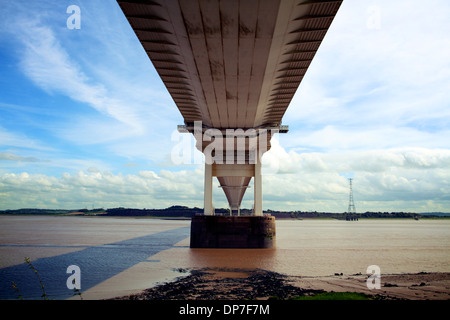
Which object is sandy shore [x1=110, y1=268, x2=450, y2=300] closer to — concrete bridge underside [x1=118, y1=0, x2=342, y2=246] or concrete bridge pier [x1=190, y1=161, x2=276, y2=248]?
concrete bridge pier [x1=190, y1=161, x2=276, y2=248]

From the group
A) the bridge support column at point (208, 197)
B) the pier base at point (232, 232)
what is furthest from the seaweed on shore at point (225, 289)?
the bridge support column at point (208, 197)

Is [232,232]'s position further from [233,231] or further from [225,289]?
[225,289]

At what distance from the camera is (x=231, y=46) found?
10.6 m

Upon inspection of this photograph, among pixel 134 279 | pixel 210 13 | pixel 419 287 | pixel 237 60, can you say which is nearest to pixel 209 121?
pixel 237 60

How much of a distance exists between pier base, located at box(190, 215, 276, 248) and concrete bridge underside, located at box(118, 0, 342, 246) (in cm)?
815

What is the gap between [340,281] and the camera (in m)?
12.7

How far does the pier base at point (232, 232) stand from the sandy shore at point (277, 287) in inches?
283

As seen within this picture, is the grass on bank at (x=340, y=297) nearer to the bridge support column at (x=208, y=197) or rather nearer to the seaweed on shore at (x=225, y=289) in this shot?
the seaweed on shore at (x=225, y=289)

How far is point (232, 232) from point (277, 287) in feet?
36.1

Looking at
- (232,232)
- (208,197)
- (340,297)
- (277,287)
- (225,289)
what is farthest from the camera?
(208,197)

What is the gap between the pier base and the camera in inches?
880

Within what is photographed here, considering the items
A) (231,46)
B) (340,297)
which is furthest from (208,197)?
(340,297)

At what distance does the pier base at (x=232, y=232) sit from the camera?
22359 mm

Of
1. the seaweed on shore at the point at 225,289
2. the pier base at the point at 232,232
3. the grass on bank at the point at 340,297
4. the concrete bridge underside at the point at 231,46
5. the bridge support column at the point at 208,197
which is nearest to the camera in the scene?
the concrete bridge underside at the point at 231,46
